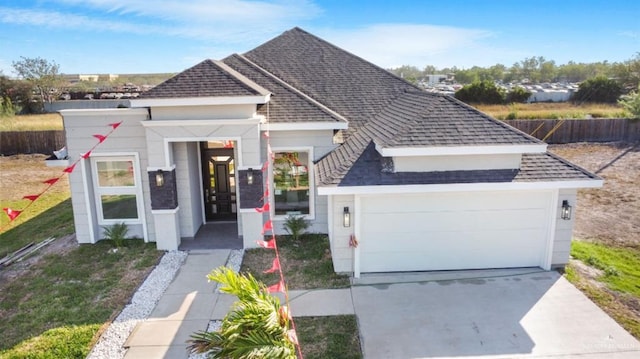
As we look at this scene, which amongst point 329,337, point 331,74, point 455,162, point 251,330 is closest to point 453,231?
point 455,162

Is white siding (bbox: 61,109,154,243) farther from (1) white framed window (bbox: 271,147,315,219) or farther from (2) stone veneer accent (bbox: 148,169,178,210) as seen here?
(1) white framed window (bbox: 271,147,315,219)

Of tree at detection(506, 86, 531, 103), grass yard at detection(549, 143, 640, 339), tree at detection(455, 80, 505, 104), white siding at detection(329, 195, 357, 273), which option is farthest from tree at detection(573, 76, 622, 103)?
white siding at detection(329, 195, 357, 273)

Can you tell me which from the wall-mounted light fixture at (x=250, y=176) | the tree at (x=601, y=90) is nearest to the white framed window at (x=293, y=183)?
the wall-mounted light fixture at (x=250, y=176)

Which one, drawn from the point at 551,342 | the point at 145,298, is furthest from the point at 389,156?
the point at 145,298

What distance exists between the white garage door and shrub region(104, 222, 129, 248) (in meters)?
6.24

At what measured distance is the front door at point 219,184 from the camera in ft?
38.4

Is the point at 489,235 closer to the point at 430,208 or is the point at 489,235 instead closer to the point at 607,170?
the point at 430,208

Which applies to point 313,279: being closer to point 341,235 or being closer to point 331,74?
point 341,235

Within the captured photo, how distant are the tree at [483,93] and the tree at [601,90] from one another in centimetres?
1036

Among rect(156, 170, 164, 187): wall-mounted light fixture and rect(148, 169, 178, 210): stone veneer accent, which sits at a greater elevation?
rect(156, 170, 164, 187): wall-mounted light fixture

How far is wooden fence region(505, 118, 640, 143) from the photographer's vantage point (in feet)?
83.9

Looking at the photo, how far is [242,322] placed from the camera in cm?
461

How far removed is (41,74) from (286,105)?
47.1 metres

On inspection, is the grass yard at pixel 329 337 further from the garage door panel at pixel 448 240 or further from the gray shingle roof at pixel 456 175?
the gray shingle roof at pixel 456 175
